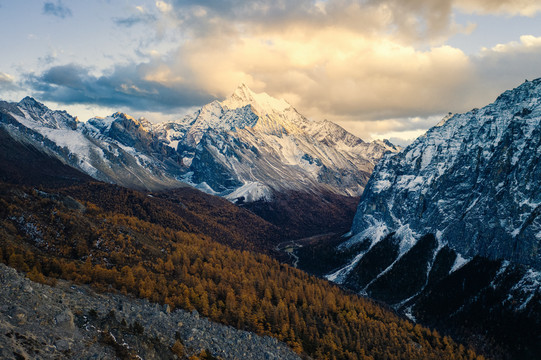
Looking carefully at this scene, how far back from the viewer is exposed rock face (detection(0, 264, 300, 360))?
62.1 metres

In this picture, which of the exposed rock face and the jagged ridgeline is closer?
the exposed rock face

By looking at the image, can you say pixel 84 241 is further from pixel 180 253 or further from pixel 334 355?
pixel 334 355

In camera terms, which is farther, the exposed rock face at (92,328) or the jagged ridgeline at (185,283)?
the jagged ridgeline at (185,283)

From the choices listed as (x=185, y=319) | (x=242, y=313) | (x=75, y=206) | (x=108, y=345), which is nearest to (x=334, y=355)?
(x=242, y=313)

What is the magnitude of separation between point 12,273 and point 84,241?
223 ft

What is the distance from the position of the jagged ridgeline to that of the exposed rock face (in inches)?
463

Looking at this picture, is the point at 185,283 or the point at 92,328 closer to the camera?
the point at 92,328

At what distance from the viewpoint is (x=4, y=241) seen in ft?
365

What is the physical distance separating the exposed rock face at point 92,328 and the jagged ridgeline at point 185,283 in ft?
38.6

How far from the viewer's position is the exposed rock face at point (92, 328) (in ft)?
204

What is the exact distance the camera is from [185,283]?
147625 mm

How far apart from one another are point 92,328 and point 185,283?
7515 centimetres

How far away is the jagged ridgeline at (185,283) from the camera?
11494 cm

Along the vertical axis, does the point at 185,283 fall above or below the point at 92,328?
below
